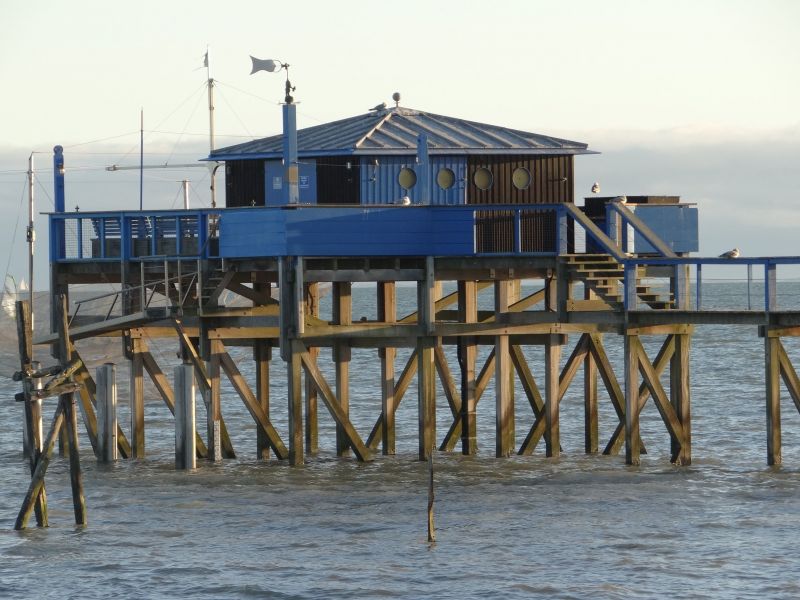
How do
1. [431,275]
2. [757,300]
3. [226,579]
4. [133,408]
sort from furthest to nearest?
[757,300], [133,408], [431,275], [226,579]

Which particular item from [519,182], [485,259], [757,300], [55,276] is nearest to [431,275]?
[485,259]

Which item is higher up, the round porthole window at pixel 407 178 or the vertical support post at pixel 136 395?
the round porthole window at pixel 407 178

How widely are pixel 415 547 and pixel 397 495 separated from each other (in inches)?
197

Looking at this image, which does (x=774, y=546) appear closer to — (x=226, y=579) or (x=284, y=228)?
(x=226, y=579)

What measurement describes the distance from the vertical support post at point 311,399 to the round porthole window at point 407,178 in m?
3.54

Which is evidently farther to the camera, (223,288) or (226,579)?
(223,288)

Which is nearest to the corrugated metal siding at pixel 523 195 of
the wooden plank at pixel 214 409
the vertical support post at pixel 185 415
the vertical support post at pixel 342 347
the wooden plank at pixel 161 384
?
the vertical support post at pixel 342 347

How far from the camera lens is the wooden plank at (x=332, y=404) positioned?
115 feet

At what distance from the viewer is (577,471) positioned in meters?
35.5

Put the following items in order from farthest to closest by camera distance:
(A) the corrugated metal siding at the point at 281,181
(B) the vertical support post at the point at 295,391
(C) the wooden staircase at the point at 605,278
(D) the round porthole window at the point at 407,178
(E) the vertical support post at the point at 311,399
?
(E) the vertical support post at the point at 311,399
(A) the corrugated metal siding at the point at 281,181
(D) the round porthole window at the point at 407,178
(B) the vertical support post at the point at 295,391
(C) the wooden staircase at the point at 605,278

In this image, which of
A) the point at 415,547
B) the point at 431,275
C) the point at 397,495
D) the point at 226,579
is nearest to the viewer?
the point at 226,579

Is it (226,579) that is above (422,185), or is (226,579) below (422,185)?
below

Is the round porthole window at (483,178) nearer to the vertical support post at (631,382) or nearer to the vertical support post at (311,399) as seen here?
the vertical support post at (311,399)

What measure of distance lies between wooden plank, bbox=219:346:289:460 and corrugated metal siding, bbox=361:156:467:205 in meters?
4.70
